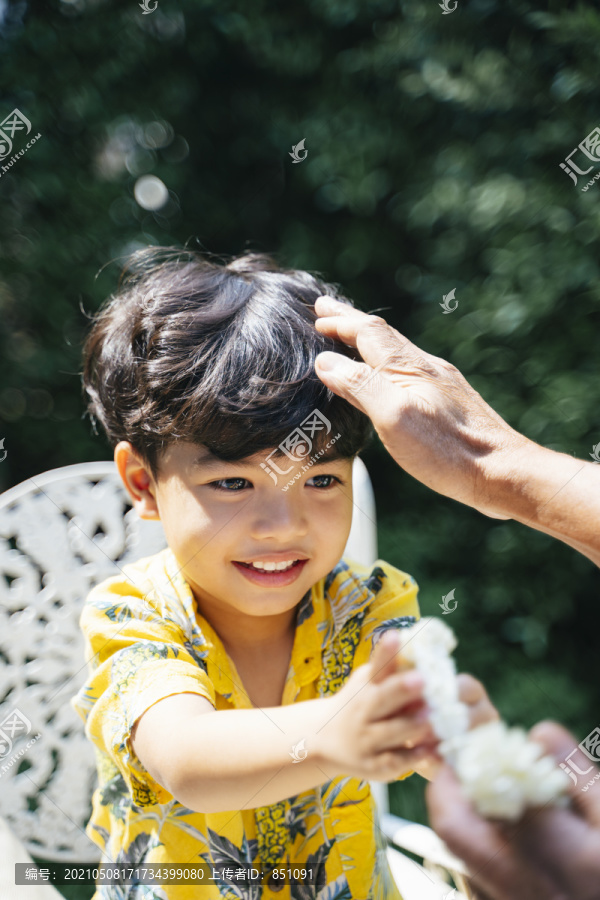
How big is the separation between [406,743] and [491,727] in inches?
2.6

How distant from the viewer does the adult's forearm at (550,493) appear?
103 centimetres

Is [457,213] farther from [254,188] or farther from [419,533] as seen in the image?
[419,533]

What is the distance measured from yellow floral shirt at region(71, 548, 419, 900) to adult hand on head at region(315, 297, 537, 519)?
0.80 ft

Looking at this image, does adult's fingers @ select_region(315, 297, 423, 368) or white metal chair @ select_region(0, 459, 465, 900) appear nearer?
adult's fingers @ select_region(315, 297, 423, 368)

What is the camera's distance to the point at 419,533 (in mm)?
2348

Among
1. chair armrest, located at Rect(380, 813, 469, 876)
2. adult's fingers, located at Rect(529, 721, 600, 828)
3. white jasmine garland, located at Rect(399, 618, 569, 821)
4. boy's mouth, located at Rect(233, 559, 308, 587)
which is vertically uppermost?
white jasmine garland, located at Rect(399, 618, 569, 821)

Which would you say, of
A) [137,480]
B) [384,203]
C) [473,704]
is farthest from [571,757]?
[384,203]

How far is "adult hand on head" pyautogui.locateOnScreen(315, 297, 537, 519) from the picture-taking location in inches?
41.3

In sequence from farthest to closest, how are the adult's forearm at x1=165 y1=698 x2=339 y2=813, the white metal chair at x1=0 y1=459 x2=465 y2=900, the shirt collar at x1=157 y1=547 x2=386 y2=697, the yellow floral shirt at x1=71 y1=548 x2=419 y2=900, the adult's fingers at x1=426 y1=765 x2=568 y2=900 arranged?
the white metal chair at x1=0 y1=459 x2=465 y2=900 → the shirt collar at x1=157 y1=547 x2=386 y2=697 → the yellow floral shirt at x1=71 y1=548 x2=419 y2=900 → the adult's forearm at x1=165 y1=698 x2=339 y2=813 → the adult's fingers at x1=426 y1=765 x2=568 y2=900

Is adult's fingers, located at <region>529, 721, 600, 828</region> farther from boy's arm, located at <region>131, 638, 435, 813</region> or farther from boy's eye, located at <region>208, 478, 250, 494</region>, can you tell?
boy's eye, located at <region>208, 478, 250, 494</region>

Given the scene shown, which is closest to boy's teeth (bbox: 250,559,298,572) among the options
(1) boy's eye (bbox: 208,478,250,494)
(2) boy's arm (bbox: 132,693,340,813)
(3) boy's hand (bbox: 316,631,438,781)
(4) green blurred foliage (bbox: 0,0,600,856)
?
(1) boy's eye (bbox: 208,478,250,494)

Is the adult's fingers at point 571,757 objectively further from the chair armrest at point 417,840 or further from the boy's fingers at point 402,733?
the chair armrest at point 417,840

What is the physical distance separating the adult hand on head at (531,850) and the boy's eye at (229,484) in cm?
58

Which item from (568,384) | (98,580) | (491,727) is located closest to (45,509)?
(98,580)
